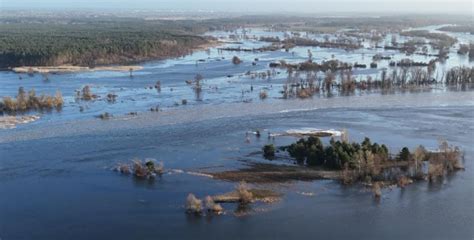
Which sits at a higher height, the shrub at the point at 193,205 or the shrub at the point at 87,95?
the shrub at the point at 87,95

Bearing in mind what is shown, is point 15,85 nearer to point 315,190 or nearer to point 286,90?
point 286,90

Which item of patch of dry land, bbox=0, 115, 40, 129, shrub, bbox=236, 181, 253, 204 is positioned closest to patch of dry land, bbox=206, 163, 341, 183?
shrub, bbox=236, 181, 253, 204

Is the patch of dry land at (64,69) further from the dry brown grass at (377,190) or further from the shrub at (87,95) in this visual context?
the dry brown grass at (377,190)

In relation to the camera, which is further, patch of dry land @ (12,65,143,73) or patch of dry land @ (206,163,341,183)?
patch of dry land @ (12,65,143,73)

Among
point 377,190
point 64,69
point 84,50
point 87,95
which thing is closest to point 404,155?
point 377,190

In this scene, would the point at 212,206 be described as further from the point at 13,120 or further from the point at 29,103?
the point at 29,103

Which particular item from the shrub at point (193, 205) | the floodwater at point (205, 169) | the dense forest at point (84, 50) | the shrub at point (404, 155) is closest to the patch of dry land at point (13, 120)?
the floodwater at point (205, 169)

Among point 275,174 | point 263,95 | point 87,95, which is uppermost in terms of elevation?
point 87,95

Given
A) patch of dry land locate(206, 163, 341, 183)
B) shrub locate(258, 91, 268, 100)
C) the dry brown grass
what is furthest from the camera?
shrub locate(258, 91, 268, 100)

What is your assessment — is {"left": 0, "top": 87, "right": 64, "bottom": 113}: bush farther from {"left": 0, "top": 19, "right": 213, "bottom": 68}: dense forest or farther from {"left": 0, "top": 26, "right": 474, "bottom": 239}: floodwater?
{"left": 0, "top": 19, "right": 213, "bottom": 68}: dense forest
